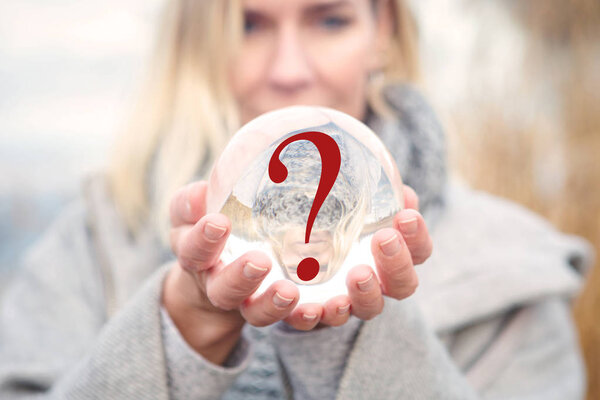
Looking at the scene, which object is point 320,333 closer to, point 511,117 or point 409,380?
point 409,380

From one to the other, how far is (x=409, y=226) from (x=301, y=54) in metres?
0.78

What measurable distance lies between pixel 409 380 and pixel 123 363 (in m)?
0.47

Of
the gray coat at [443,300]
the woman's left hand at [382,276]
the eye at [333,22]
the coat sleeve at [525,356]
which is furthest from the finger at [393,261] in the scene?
the eye at [333,22]

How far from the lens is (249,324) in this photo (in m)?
0.99

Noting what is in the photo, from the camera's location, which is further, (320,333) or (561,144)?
(561,144)

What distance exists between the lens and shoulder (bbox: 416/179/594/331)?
3.98ft

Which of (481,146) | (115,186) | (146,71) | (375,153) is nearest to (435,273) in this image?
(375,153)

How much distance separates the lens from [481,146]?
2291 mm

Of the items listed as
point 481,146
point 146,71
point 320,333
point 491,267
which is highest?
point 146,71

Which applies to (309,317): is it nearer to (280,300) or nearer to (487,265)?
(280,300)

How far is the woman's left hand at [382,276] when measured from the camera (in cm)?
59

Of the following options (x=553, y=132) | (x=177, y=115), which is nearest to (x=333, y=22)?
(x=177, y=115)

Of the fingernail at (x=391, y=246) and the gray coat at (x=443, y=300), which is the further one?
the gray coat at (x=443, y=300)

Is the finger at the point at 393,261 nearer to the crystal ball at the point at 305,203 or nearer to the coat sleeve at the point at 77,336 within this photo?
the crystal ball at the point at 305,203
